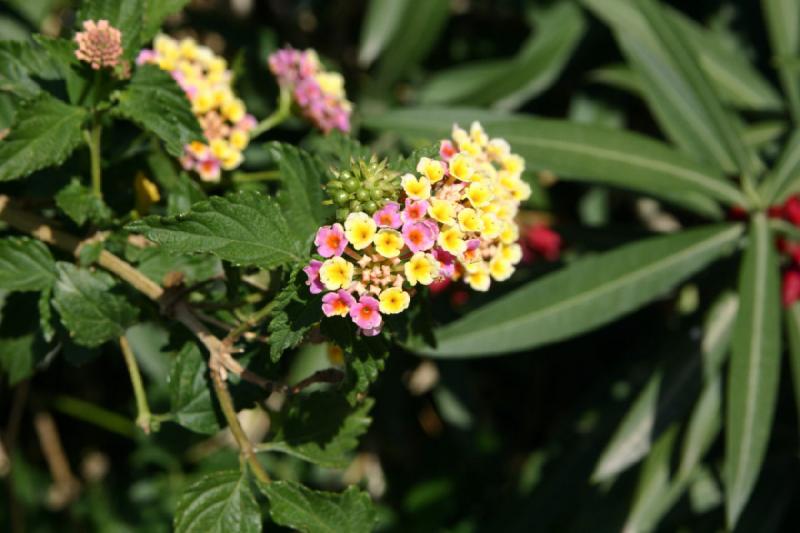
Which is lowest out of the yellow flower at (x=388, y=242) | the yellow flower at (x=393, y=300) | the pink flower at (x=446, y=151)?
the yellow flower at (x=393, y=300)

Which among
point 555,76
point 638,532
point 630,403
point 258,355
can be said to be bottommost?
point 258,355

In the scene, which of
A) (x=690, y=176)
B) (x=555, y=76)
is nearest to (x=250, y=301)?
(x=690, y=176)

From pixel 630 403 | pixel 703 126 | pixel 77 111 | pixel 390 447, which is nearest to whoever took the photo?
pixel 77 111

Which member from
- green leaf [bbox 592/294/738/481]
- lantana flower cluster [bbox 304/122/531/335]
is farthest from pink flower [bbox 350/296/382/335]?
green leaf [bbox 592/294/738/481]

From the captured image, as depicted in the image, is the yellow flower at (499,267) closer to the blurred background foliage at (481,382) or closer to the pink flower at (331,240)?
the pink flower at (331,240)

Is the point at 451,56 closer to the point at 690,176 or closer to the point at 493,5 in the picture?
the point at 493,5

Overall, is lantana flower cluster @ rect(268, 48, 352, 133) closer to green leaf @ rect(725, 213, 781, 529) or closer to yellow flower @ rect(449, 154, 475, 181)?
yellow flower @ rect(449, 154, 475, 181)

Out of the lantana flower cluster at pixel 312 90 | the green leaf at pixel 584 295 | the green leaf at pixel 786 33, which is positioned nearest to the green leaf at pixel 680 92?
the green leaf at pixel 584 295

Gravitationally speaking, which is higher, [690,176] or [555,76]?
[555,76]
